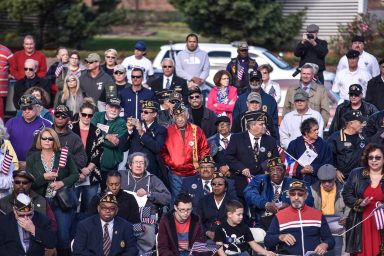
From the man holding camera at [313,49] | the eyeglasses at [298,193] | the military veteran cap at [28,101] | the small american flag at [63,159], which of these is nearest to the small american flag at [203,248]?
the eyeglasses at [298,193]

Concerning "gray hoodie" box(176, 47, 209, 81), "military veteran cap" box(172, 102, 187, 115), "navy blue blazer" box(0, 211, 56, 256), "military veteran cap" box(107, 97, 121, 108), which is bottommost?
"navy blue blazer" box(0, 211, 56, 256)

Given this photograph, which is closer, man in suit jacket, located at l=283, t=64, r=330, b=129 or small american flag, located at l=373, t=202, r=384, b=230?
small american flag, located at l=373, t=202, r=384, b=230

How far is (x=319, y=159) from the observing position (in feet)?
Result: 52.4

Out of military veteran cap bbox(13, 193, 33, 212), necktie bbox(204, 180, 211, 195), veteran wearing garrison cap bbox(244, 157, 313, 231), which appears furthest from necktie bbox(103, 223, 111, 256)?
veteran wearing garrison cap bbox(244, 157, 313, 231)

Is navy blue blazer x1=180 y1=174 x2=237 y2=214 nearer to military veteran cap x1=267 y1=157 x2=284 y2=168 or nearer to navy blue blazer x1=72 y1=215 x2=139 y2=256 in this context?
military veteran cap x1=267 y1=157 x2=284 y2=168

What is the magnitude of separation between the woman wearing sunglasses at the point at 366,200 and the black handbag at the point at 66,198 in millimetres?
3517

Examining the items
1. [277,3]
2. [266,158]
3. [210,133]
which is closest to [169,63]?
[210,133]

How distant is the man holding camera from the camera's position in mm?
20422

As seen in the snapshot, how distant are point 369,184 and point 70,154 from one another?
4.03m

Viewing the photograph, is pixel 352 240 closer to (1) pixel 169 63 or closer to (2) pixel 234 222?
(2) pixel 234 222

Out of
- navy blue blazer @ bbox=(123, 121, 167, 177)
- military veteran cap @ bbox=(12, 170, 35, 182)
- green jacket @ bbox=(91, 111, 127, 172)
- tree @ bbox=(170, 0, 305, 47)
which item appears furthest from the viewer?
tree @ bbox=(170, 0, 305, 47)

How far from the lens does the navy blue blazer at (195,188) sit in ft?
49.6

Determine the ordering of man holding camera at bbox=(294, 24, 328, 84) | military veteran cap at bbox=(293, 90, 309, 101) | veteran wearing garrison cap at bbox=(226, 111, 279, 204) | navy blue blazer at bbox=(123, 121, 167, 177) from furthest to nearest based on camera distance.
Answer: man holding camera at bbox=(294, 24, 328, 84)
military veteran cap at bbox=(293, 90, 309, 101)
navy blue blazer at bbox=(123, 121, 167, 177)
veteran wearing garrison cap at bbox=(226, 111, 279, 204)

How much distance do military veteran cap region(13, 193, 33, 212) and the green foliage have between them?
17917 millimetres
